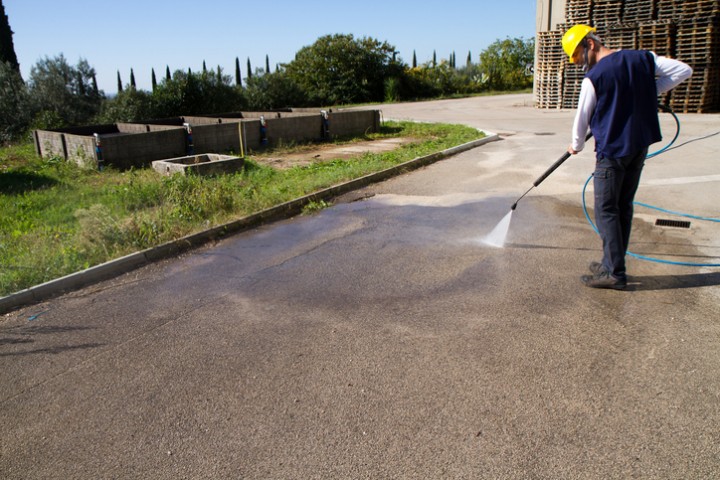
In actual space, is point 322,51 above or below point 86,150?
above

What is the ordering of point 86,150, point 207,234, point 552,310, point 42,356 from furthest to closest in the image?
point 86,150, point 207,234, point 552,310, point 42,356

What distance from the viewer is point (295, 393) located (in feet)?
11.9

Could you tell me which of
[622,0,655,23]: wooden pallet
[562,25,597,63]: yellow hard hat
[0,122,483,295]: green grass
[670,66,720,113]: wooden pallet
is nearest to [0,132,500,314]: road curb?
[0,122,483,295]: green grass

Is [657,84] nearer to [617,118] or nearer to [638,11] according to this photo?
[617,118]

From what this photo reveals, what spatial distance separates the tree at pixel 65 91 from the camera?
21.7 metres

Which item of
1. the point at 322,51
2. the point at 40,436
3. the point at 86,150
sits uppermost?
the point at 322,51

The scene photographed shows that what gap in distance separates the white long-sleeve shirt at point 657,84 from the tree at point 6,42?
87.5ft

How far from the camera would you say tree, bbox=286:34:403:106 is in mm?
36750

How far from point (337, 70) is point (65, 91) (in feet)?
61.2

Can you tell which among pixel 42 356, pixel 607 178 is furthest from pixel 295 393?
pixel 607 178

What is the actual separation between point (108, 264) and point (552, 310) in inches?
179

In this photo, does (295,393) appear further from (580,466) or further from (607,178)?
(607,178)

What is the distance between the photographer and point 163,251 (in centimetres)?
664

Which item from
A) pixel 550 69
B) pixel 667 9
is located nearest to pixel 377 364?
pixel 667 9
